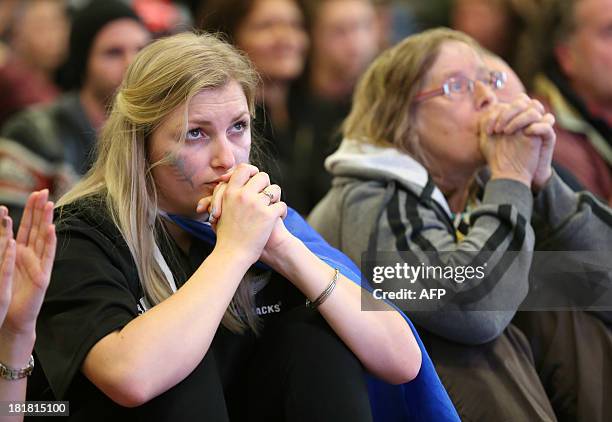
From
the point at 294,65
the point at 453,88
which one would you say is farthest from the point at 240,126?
the point at 294,65

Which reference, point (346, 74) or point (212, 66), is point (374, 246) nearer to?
point (212, 66)

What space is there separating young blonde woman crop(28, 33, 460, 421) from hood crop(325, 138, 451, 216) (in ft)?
1.03

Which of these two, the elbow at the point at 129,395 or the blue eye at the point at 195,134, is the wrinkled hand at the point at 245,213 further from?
the elbow at the point at 129,395

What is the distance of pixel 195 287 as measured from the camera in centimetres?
168

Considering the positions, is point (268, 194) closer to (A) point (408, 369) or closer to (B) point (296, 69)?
(A) point (408, 369)

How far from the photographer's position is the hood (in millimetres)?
2258

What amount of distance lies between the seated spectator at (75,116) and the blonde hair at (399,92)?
117 centimetres

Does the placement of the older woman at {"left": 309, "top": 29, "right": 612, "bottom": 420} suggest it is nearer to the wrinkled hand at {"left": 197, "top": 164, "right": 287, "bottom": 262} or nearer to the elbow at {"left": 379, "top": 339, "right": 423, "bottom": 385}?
the elbow at {"left": 379, "top": 339, "right": 423, "bottom": 385}

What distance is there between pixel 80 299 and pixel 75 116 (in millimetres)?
1923

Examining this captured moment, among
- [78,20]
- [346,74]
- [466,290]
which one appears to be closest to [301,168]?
[346,74]

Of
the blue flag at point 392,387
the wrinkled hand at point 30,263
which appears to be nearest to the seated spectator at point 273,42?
the blue flag at point 392,387

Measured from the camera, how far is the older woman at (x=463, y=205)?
6.74 ft

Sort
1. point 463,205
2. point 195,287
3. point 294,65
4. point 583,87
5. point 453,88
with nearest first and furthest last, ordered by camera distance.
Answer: point 195,287, point 453,88, point 463,205, point 583,87, point 294,65

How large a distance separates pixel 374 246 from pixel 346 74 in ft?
7.68
